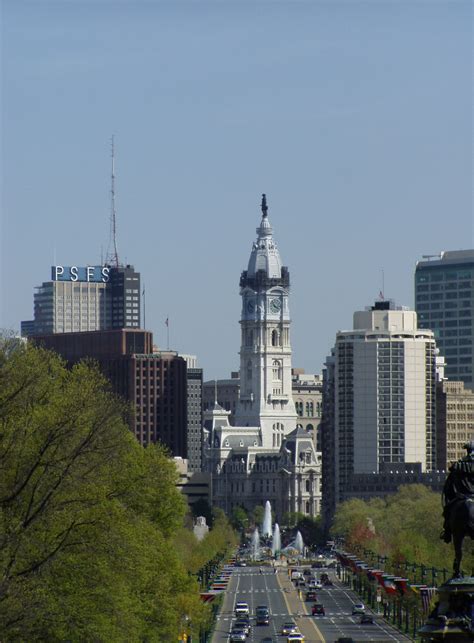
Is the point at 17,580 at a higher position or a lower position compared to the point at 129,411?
lower

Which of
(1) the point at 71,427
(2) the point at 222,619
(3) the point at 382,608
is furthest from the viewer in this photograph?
(3) the point at 382,608

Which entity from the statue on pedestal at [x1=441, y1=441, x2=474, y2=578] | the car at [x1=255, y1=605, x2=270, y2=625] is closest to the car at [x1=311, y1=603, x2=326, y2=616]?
the car at [x1=255, y1=605, x2=270, y2=625]

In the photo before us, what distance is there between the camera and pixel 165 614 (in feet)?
357

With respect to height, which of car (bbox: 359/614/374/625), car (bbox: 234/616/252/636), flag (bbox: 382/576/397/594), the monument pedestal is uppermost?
the monument pedestal

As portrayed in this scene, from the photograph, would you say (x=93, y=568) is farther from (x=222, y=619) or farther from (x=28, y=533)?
(x=222, y=619)

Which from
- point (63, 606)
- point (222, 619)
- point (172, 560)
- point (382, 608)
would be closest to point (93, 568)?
point (63, 606)

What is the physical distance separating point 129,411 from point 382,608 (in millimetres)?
101000

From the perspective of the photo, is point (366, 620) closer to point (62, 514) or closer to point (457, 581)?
point (62, 514)

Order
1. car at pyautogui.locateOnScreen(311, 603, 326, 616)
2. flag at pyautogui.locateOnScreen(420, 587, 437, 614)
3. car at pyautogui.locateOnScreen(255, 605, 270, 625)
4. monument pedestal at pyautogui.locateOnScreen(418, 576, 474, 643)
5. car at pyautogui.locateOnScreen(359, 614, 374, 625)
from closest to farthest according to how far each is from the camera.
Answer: monument pedestal at pyautogui.locateOnScreen(418, 576, 474, 643) < flag at pyautogui.locateOnScreen(420, 587, 437, 614) < car at pyautogui.locateOnScreen(255, 605, 270, 625) < car at pyautogui.locateOnScreen(359, 614, 374, 625) < car at pyautogui.locateOnScreen(311, 603, 326, 616)

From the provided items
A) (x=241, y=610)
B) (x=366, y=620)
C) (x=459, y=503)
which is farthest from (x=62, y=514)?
(x=241, y=610)

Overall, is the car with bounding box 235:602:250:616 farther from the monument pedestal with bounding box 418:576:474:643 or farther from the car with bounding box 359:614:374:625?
the monument pedestal with bounding box 418:576:474:643

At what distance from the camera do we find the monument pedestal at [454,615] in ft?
138

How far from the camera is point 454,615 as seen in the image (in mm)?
42500

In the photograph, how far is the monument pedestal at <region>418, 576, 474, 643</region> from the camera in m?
42.0
